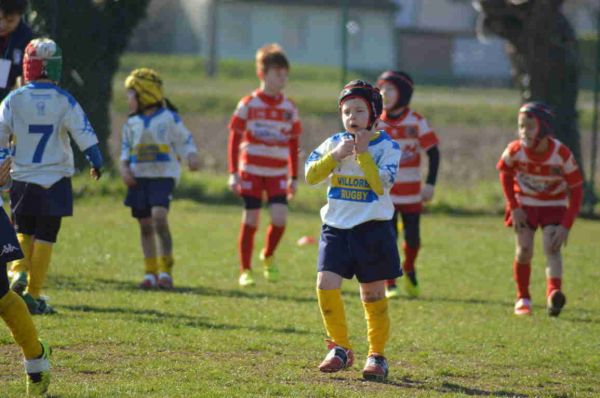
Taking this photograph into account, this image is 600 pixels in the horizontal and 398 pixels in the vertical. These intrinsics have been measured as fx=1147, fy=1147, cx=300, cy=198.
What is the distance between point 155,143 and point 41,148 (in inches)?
80.8

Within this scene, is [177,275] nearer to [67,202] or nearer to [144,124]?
[144,124]

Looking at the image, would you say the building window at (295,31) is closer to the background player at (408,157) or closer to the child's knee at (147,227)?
the background player at (408,157)

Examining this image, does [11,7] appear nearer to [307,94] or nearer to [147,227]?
[147,227]

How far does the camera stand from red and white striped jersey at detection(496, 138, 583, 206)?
874 cm

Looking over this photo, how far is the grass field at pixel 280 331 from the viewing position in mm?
6141

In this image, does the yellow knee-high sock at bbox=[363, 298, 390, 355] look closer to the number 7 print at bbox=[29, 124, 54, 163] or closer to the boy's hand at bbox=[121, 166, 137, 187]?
the number 7 print at bbox=[29, 124, 54, 163]

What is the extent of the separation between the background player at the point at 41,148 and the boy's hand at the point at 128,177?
1695 mm

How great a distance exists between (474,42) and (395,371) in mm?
32715

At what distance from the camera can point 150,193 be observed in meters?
9.50

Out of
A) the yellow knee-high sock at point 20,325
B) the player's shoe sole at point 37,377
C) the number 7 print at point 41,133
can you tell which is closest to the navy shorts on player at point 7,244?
the yellow knee-high sock at point 20,325

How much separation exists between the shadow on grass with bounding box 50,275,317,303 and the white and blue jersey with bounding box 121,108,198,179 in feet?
3.17

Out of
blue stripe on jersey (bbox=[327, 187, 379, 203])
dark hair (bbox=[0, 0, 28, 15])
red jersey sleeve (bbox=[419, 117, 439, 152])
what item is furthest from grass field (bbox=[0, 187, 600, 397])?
dark hair (bbox=[0, 0, 28, 15])

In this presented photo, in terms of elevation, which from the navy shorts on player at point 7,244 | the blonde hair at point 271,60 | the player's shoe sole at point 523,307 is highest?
the blonde hair at point 271,60

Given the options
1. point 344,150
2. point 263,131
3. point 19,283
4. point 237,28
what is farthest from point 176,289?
point 237,28
